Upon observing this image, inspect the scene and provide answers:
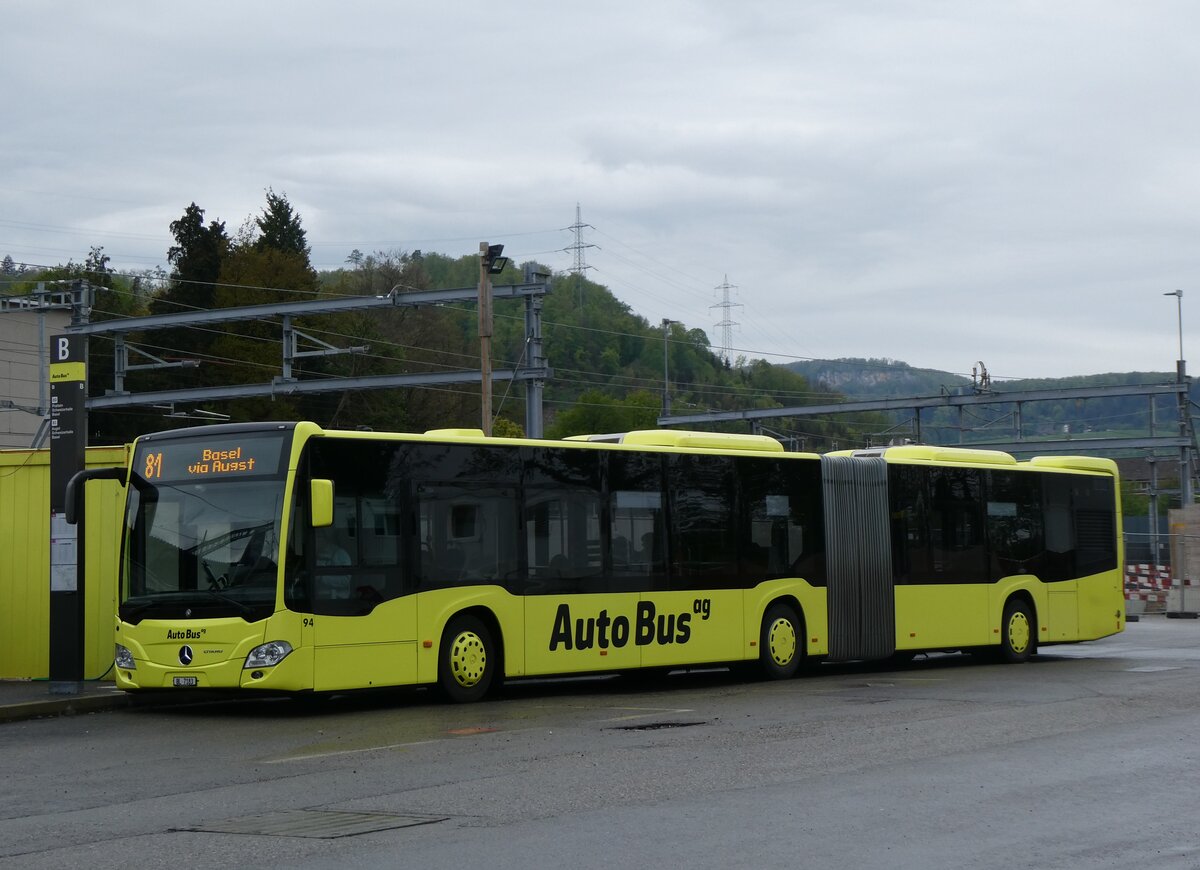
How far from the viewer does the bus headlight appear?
15.5 m

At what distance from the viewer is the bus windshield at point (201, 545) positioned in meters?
15.7

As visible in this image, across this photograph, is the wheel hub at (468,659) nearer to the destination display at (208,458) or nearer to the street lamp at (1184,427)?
the destination display at (208,458)

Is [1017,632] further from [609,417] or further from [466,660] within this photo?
[609,417]

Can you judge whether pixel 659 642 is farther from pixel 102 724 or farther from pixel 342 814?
pixel 342 814

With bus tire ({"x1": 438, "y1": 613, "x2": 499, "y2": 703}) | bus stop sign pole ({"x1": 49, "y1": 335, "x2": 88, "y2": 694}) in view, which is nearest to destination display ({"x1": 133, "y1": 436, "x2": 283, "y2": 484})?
bus stop sign pole ({"x1": 49, "y1": 335, "x2": 88, "y2": 694})

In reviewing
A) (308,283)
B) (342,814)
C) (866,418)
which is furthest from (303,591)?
(866,418)

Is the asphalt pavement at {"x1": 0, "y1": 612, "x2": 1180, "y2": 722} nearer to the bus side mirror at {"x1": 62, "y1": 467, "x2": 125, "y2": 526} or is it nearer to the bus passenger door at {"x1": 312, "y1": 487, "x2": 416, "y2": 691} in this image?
the bus side mirror at {"x1": 62, "y1": 467, "x2": 125, "y2": 526}

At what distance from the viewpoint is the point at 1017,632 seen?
25078mm

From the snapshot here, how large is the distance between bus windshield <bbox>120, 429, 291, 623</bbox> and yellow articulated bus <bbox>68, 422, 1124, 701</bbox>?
0.08 ft

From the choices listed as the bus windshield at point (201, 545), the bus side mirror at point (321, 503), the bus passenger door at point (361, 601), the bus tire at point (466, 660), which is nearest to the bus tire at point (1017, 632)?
the bus tire at point (466, 660)

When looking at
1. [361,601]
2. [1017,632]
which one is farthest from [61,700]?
[1017,632]

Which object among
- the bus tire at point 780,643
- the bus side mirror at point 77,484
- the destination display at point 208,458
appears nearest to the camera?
the destination display at point 208,458

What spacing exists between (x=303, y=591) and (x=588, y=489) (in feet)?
14.6

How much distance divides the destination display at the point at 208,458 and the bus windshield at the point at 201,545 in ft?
0.07
